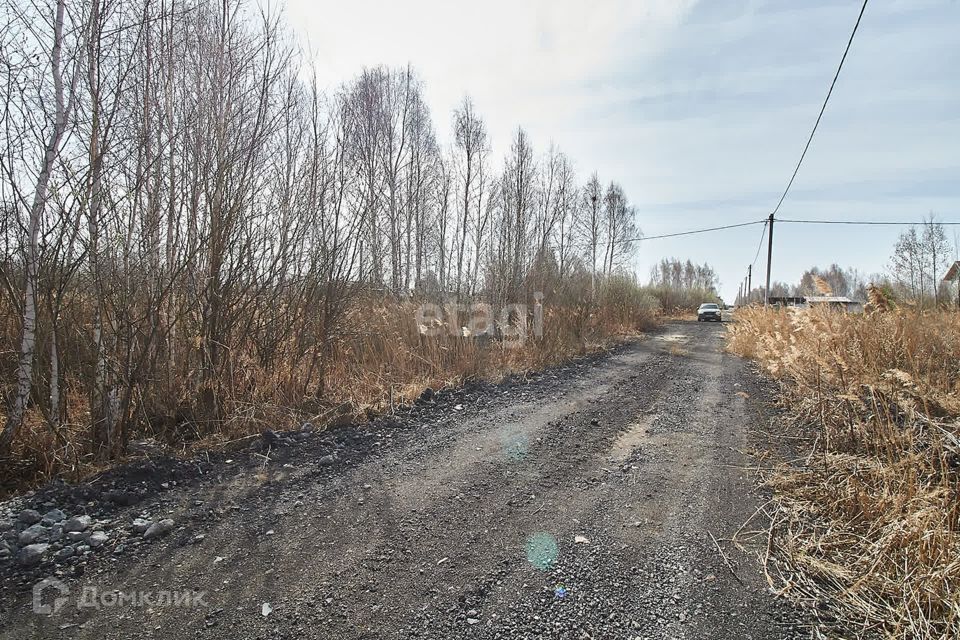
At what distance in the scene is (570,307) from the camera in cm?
1217

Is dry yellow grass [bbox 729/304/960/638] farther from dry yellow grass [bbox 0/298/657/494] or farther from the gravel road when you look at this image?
dry yellow grass [bbox 0/298/657/494]

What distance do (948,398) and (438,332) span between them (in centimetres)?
578

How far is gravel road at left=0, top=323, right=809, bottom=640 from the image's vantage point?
1772mm

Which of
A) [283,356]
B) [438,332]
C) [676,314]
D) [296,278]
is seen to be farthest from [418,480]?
[676,314]

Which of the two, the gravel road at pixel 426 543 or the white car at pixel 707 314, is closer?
the gravel road at pixel 426 543

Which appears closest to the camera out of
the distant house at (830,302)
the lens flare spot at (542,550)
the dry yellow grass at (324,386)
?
the lens flare spot at (542,550)

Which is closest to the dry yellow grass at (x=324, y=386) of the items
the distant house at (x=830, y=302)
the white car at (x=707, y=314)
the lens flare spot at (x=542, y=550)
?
the lens flare spot at (x=542, y=550)

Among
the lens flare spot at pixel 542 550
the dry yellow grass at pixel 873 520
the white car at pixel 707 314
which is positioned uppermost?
the white car at pixel 707 314

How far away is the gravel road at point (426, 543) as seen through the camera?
1772 millimetres

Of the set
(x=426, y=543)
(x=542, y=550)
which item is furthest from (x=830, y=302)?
(x=426, y=543)

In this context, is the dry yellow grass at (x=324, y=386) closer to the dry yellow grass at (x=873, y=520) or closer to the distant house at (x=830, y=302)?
the dry yellow grass at (x=873, y=520)

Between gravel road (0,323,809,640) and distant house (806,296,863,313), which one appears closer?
gravel road (0,323,809,640)

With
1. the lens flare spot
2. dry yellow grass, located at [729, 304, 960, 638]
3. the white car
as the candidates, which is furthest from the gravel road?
the white car

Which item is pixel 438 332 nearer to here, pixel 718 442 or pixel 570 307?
pixel 718 442
